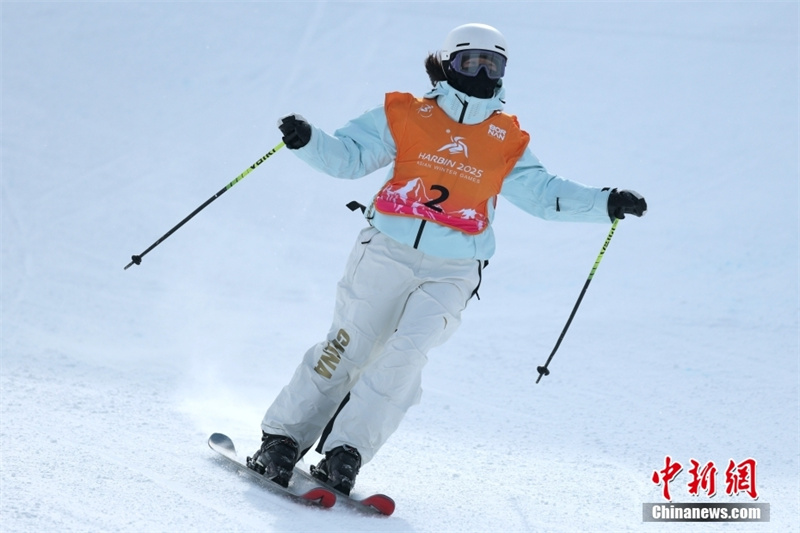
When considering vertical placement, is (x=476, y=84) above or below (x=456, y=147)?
above

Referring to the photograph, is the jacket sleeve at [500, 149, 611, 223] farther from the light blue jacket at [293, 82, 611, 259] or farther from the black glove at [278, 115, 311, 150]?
the black glove at [278, 115, 311, 150]

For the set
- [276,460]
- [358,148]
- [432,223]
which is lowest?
[276,460]

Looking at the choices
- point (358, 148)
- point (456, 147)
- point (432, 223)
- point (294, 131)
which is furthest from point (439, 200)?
point (294, 131)

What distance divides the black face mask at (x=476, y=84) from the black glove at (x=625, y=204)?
0.65m

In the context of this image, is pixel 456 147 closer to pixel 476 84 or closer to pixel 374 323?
pixel 476 84

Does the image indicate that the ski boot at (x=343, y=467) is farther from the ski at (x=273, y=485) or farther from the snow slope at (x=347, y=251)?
the snow slope at (x=347, y=251)

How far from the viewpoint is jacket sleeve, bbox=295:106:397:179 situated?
3998 millimetres

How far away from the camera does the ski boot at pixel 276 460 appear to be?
12.5ft

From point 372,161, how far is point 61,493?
174 cm

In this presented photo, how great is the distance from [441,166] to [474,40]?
543 millimetres

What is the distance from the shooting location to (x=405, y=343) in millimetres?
3836

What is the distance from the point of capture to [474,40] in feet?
13.4

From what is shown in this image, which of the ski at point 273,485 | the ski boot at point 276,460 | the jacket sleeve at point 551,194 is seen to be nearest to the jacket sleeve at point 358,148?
the jacket sleeve at point 551,194

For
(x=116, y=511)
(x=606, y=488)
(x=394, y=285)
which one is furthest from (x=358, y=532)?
(x=606, y=488)
